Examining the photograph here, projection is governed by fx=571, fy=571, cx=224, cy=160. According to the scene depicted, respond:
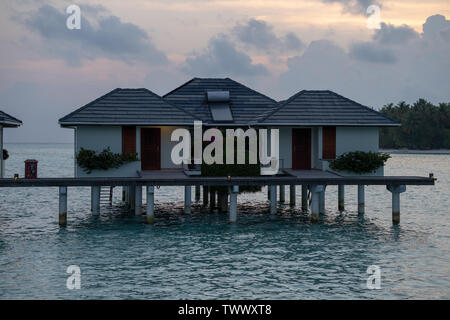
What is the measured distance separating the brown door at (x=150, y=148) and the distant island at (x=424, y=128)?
129m

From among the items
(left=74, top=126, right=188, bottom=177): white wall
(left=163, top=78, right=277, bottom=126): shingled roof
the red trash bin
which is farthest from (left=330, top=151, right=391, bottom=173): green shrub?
the red trash bin

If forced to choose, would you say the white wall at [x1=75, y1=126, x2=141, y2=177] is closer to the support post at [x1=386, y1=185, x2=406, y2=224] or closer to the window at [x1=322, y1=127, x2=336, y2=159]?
the window at [x1=322, y1=127, x2=336, y2=159]

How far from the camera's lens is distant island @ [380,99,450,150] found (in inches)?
5881

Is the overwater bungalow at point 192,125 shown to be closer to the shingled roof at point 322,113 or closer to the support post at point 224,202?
the shingled roof at point 322,113

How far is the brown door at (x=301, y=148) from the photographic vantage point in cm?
3403

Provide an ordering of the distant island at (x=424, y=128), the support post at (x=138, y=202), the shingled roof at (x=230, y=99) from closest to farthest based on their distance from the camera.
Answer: the support post at (x=138, y=202) < the shingled roof at (x=230, y=99) < the distant island at (x=424, y=128)

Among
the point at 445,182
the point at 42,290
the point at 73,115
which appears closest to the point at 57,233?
the point at 73,115

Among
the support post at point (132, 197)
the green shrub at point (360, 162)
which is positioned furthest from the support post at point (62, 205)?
the green shrub at point (360, 162)

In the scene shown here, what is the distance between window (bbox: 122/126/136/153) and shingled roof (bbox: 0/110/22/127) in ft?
19.9

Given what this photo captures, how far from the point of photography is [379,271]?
2183 centimetres
